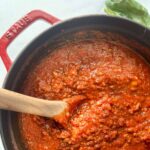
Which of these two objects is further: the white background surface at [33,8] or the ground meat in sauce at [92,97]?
the white background surface at [33,8]

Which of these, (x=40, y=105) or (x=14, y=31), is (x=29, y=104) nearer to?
(x=40, y=105)

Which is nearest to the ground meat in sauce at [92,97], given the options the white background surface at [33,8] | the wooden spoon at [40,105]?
the wooden spoon at [40,105]

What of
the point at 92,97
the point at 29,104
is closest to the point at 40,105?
the point at 29,104

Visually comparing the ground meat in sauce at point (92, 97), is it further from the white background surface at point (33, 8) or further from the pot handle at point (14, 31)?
the white background surface at point (33, 8)

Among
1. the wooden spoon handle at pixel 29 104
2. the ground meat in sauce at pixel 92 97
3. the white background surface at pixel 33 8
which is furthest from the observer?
the white background surface at pixel 33 8

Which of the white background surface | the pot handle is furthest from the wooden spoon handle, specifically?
the white background surface

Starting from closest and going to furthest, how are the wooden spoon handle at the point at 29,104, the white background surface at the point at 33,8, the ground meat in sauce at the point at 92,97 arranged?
the wooden spoon handle at the point at 29,104, the ground meat in sauce at the point at 92,97, the white background surface at the point at 33,8

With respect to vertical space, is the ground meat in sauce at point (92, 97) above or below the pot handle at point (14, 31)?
below
